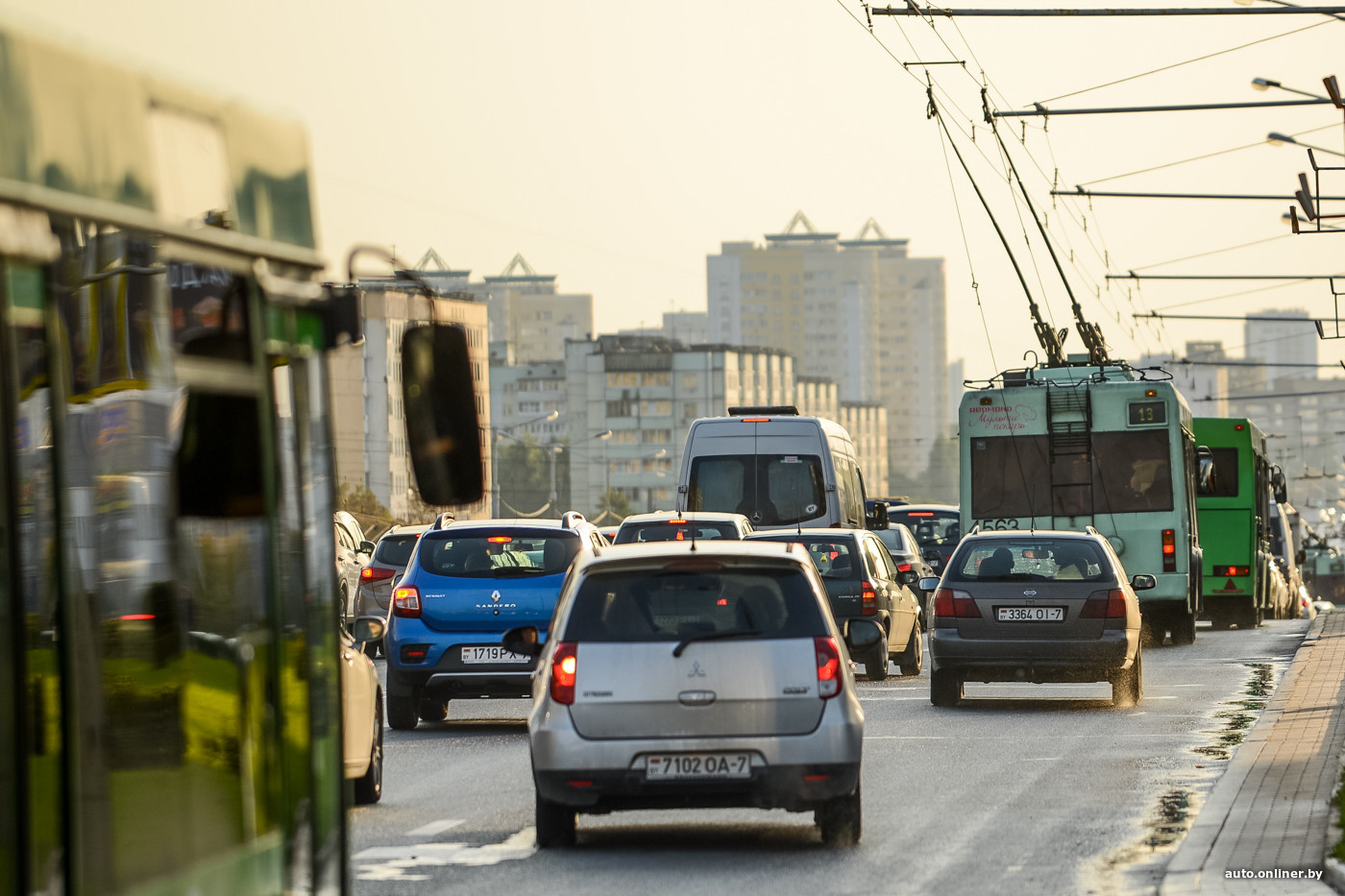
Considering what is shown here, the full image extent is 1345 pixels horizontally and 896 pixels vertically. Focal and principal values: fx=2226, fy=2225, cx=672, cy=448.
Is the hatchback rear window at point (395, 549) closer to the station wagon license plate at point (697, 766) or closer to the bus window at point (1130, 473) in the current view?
the bus window at point (1130, 473)

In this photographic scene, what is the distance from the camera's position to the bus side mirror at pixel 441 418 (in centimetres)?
571

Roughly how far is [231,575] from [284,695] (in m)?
0.42

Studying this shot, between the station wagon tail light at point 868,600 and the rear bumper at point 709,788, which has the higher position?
the station wagon tail light at point 868,600

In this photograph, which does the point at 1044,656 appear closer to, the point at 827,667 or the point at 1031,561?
the point at 1031,561

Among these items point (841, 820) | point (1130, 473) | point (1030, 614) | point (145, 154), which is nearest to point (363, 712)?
point (841, 820)

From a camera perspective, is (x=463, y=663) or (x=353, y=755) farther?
(x=463, y=663)

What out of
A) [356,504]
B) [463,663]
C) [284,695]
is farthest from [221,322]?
[356,504]

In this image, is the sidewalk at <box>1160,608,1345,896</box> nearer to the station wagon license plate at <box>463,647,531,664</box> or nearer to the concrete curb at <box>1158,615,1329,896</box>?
the concrete curb at <box>1158,615,1329,896</box>

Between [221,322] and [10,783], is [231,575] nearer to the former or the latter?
[221,322]

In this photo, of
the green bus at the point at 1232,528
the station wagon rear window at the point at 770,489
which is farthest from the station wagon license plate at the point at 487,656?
the green bus at the point at 1232,528

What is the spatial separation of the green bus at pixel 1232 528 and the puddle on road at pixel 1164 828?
760 inches

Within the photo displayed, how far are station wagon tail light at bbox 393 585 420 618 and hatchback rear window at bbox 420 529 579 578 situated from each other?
242mm

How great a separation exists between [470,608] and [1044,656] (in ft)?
17.0

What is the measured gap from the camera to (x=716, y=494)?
31.3 metres
